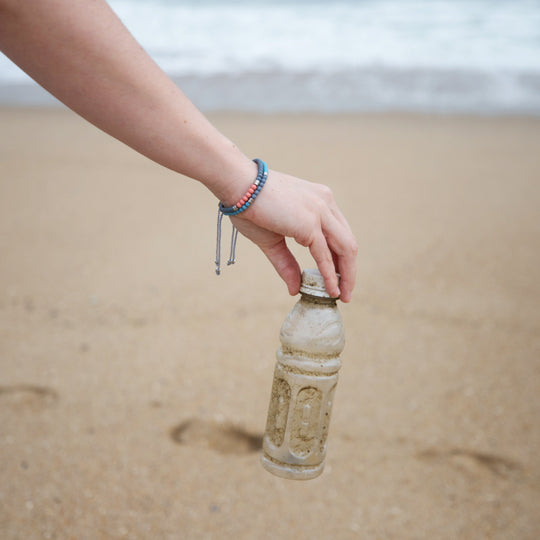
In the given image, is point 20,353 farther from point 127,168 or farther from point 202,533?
point 127,168

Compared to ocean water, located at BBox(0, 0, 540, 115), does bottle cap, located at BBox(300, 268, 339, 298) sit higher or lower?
lower

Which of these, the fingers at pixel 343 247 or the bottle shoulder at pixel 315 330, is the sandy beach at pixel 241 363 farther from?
the fingers at pixel 343 247

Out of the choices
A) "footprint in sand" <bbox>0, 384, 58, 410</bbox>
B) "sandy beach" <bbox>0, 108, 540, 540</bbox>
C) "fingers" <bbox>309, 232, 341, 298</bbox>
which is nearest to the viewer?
"fingers" <bbox>309, 232, 341, 298</bbox>

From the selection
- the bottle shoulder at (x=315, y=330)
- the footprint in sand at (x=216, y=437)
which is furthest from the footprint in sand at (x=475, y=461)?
the bottle shoulder at (x=315, y=330)

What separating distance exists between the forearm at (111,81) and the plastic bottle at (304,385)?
1.48ft

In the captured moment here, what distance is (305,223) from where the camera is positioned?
1.56 m

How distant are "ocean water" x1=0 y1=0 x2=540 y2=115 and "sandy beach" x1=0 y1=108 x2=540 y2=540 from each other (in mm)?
2857

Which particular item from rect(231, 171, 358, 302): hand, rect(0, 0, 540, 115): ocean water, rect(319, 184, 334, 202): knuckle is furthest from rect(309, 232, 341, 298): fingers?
rect(0, 0, 540, 115): ocean water

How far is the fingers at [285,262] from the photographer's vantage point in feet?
5.79

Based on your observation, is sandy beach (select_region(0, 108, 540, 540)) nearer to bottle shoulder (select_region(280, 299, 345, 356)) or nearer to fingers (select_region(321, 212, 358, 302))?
bottle shoulder (select_region(280, 299, 345, 356))

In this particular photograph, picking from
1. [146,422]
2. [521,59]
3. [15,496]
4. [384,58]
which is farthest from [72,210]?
[521,59]

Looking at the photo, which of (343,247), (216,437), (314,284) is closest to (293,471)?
(314,284)

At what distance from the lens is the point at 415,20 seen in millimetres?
11812

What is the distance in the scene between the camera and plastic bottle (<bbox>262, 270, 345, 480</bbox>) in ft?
5.68
